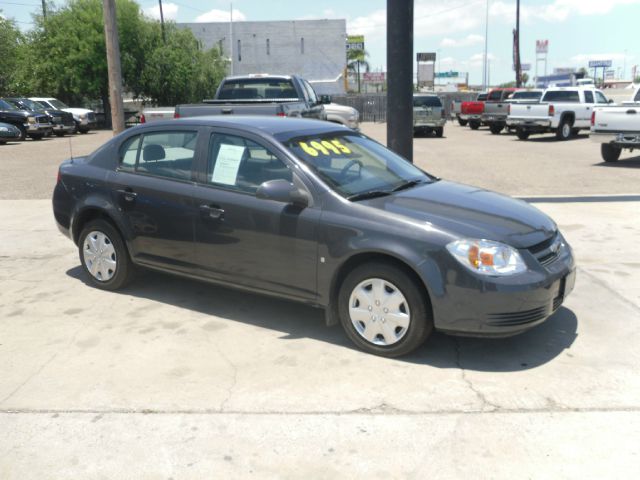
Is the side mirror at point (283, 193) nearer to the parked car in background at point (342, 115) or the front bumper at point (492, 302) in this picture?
the front bumper at point (492, 302)

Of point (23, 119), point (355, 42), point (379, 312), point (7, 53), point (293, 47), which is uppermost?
point (355, 42)

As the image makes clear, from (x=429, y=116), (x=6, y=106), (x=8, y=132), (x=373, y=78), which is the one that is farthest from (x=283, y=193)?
(x=373, y=78)

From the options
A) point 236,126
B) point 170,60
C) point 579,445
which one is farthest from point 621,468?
point 170,60

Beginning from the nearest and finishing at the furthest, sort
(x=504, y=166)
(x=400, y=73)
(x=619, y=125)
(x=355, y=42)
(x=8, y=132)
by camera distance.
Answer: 1. (x=400, y=73)
2. (x=619, y=125)
3. (x=504, y=166)
4. (x=8, y=132)
5. (x=355, y=42)

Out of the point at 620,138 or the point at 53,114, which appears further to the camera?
the point at 53,114

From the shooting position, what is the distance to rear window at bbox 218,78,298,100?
12.3 meters

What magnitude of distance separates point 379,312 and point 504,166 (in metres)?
11.9

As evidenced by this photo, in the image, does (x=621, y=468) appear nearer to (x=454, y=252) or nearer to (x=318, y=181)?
(x=454, y=252)

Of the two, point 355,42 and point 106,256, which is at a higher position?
point 355,42

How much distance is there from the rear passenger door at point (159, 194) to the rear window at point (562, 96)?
21037 millimetres

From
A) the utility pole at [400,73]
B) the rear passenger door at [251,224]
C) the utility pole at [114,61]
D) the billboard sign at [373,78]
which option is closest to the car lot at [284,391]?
the rear passenger door at [251,224]

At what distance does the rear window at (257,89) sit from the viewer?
12266 mm

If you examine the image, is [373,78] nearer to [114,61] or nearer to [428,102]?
[428,102]

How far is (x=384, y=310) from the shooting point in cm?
437
